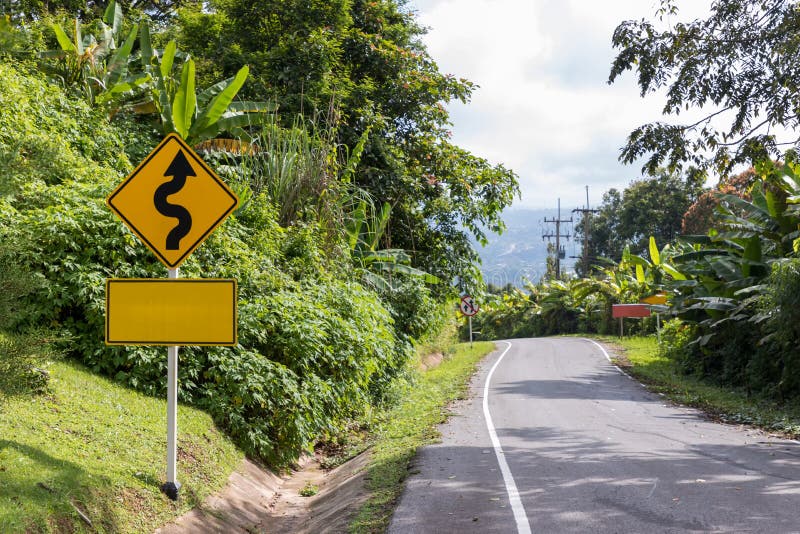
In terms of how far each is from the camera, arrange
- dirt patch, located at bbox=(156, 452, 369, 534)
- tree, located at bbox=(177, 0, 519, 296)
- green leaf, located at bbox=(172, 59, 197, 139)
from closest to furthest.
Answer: dirt patch, located at bbox=(156, 452, 369, 534) < green leaf, located at bbox=(172, 59, 197, 139) < tree, located at bbox=(177, 0, 519, 296)

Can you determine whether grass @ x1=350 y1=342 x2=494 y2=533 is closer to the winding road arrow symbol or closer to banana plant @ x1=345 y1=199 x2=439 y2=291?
banana plant @ x1=345 y1=199 x2=439 y2=291

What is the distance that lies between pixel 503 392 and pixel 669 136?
26.5 feet

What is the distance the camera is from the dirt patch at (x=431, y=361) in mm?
26714

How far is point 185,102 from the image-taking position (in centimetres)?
1305

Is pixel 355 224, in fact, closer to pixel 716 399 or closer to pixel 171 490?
pixel 716 399

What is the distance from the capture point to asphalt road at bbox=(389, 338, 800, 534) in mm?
6629

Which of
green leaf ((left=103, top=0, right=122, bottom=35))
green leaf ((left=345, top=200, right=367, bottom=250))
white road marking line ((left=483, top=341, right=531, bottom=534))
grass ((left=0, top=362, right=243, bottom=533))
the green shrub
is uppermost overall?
green leaf ((left=103, top=0, right=122, bottom=35))

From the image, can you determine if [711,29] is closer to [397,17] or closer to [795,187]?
[795,187]

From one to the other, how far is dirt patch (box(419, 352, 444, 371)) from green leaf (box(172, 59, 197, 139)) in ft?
45.2

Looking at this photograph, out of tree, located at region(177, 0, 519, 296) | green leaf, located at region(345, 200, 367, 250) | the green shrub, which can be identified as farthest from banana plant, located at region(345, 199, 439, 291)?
the green shrub

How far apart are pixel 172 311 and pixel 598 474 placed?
16.2ft

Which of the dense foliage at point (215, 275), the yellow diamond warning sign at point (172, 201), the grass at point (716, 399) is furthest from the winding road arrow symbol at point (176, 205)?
the grass at point (716, 399)

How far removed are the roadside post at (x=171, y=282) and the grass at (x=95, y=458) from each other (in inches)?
17.4

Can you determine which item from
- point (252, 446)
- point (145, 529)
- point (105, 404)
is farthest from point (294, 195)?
point (145, 529)
